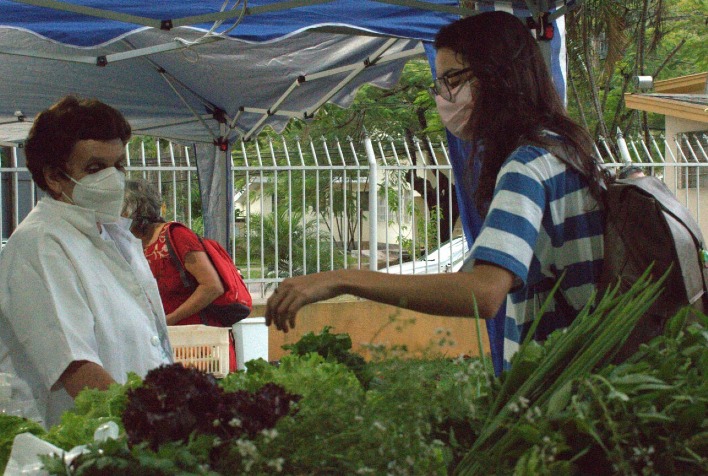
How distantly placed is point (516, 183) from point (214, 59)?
4275 millimetres

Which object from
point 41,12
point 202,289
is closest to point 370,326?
point 202,289

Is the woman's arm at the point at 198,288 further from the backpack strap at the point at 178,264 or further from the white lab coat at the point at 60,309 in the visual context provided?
the white lab coat at the point at 60,309

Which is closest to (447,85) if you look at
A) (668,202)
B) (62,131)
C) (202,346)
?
(668,202)

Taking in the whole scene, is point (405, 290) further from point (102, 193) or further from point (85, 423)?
point (102, 193)

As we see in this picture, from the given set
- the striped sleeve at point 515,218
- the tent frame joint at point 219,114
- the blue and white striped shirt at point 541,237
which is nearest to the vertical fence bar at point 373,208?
the tent frame joint at point 219,114

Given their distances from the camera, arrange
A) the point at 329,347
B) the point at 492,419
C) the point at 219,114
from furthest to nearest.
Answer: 1. the point at 219,114
2. the point at 329,347
3. the point at 492,419

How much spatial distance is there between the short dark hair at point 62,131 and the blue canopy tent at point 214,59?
1.53 m

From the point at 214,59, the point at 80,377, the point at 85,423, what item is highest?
the point at 214,59

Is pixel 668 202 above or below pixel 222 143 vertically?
below

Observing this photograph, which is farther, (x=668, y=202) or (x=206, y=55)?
(x=206, y=55)

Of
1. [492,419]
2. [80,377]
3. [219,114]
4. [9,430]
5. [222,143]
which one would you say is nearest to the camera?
[492,419]

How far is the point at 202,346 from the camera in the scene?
455 cm

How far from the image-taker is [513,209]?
164 centimetres

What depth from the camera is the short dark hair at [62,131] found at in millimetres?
2564
